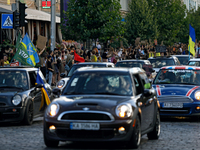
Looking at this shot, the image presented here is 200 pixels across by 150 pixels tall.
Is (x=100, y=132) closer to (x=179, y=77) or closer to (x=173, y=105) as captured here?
(x=173, y=105)

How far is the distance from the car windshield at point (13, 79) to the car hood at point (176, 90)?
343cm

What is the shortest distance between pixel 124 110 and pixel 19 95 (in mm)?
4635

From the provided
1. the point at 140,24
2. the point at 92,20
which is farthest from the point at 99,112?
the point at 140,24

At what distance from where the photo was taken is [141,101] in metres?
8.93

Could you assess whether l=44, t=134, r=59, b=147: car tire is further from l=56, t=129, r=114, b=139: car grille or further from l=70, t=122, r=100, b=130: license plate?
l=70, t=122, r=100, b=130: license plate

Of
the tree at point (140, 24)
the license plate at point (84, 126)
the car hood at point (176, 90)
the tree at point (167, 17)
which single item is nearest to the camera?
the license plate at point (84, 126)

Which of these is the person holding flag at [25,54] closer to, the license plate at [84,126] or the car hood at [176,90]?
the car hood at [176,90]

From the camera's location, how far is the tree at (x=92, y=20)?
1304 inches

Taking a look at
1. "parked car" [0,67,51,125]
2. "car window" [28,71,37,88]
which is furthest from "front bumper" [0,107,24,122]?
"car window" [28,71,37,88]

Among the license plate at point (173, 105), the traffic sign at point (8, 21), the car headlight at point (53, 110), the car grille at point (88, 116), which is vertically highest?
A: the traffic sign at point (8, 21)

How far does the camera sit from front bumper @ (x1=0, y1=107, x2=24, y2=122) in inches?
475

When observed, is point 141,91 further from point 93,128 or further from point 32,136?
point 32,136

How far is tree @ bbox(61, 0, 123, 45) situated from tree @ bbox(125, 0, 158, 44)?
56.9 feet

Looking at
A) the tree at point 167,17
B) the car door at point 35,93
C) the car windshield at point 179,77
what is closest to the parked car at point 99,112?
the car door at point 35,93
